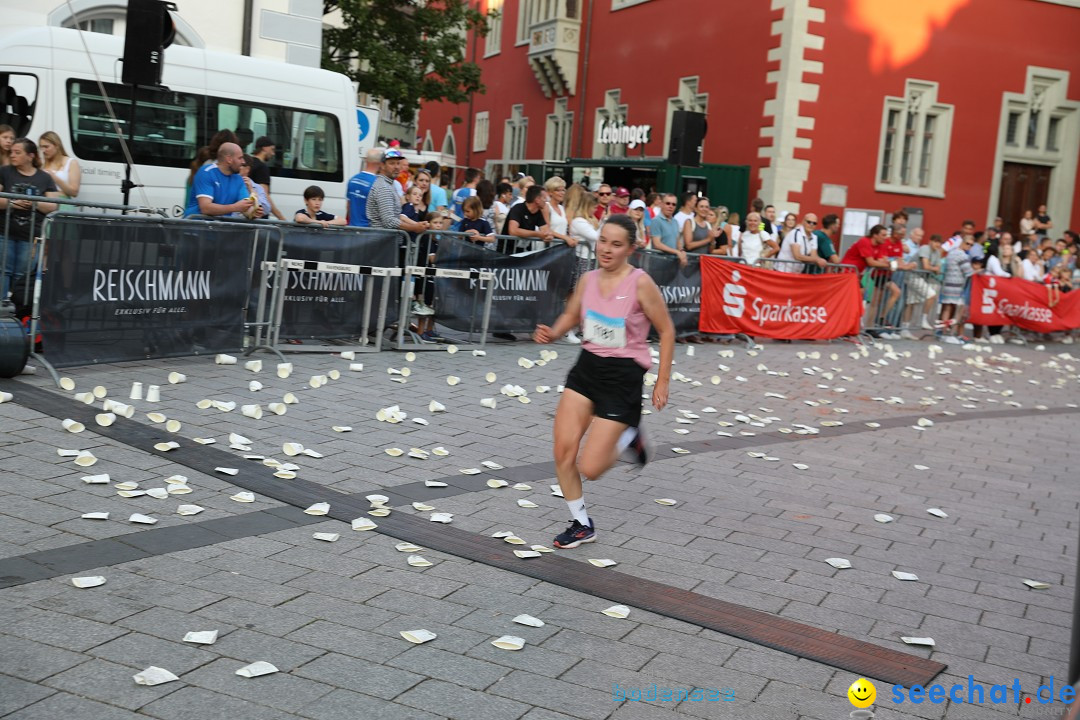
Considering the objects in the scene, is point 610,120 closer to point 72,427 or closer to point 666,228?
point 666,228

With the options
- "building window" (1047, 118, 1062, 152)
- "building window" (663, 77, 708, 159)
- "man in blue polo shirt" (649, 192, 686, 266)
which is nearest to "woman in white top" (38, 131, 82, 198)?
"man in blue polo shirt" (649, 192, 686, 266)

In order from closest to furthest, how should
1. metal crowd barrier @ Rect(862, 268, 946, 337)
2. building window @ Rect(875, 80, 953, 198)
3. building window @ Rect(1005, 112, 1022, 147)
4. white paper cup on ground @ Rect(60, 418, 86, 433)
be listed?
white paper cup on ground @ Rect(60, 418, 86, 433)
metal crowd barrier @ Rect(862, 268, 946, 337)
building window @ Rect(875, 80, 953, 198)
building window @ Rect(1005, 112, 1022, 147)

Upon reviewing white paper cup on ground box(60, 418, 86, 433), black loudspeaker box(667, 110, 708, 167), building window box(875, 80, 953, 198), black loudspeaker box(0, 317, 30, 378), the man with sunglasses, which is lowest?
white paper cup on ground box(60, 418, 86, 433)

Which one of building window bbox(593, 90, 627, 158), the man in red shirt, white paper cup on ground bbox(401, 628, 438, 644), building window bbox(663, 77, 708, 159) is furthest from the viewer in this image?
building window bbox(593, 90, 627, 158)

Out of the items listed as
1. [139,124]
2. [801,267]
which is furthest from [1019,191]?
[139,124]

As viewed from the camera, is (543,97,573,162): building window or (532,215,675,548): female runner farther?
(543,97,573,162): building window

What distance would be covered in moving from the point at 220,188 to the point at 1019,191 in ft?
78.2

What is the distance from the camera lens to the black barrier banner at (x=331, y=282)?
11.2 meters

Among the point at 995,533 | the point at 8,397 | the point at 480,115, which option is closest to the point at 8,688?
the point at 8,397

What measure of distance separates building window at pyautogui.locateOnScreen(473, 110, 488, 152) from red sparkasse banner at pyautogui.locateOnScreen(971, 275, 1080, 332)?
90.2 ft

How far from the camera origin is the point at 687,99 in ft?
102

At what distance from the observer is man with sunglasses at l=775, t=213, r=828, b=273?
17.6 m

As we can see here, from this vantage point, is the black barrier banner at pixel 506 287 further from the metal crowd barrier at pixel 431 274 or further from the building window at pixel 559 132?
the building window at pixel 559 132

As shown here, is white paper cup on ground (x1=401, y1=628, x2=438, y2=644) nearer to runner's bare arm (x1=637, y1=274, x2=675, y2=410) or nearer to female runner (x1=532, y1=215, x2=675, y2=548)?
female runner (x1=532, y1=215, x2=675, y2=548)
